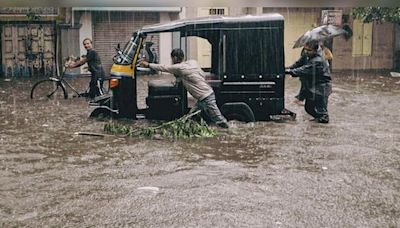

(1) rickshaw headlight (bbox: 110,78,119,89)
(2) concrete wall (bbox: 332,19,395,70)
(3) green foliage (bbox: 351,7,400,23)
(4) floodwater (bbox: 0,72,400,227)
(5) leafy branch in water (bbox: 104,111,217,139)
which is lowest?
(4) floodwater (bbox: 0,72,400,227)

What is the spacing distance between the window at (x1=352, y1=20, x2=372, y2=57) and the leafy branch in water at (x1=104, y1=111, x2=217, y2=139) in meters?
15.5

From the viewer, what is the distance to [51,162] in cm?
769

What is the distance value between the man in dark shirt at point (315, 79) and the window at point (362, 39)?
43.6 ft

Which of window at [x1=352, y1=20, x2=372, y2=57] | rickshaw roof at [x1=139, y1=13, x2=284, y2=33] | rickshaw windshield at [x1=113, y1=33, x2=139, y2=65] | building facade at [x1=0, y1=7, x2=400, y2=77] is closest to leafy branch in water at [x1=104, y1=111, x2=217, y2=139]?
rickshaw windshield at [x1=113, y1=33, x2=139, y2=65]

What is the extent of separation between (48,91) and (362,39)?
13.6 metres

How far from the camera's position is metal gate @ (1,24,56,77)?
20.6 m

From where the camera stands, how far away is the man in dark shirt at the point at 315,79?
10.6 m

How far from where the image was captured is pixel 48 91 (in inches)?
605

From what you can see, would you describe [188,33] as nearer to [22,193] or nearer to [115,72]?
[115,72]

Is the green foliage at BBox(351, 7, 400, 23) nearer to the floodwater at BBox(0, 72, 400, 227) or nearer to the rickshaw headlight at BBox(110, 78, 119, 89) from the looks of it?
the floodwater at BBox(0, 72, 400, 227)

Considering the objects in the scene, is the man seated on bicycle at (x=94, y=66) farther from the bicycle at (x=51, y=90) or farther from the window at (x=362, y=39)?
the window at (x=362, y=39)

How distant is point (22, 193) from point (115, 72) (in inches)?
179

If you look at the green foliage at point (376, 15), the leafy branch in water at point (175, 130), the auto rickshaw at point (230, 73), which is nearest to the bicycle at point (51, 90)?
the auto rickshaw at point (230, 73)

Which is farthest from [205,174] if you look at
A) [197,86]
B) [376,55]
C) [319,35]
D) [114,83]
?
[376,55]
